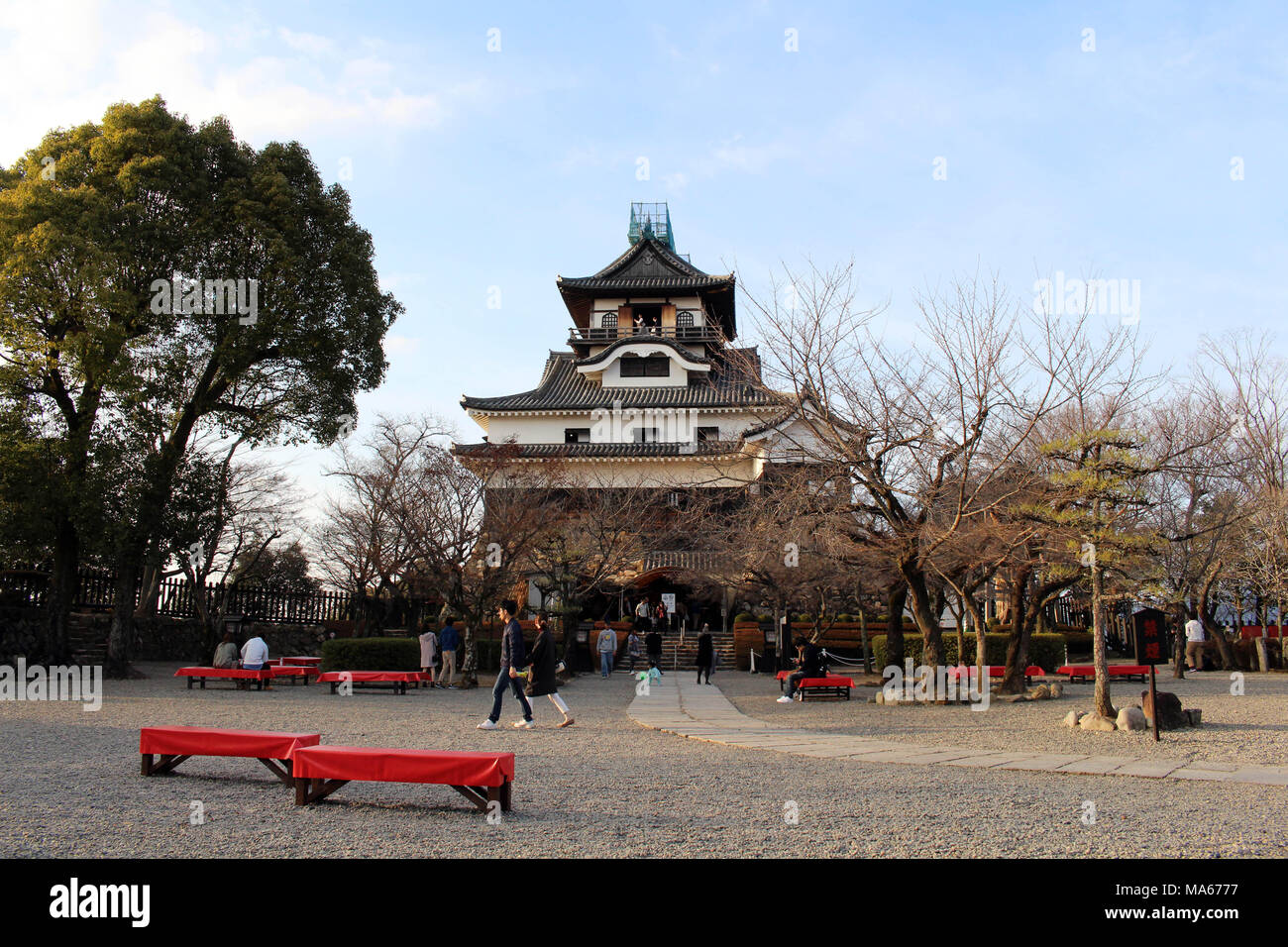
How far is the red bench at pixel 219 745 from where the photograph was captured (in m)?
7.43

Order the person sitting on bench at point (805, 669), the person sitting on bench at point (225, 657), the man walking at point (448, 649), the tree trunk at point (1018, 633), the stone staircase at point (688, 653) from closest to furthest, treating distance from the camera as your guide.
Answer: the tree trunk at point (1018, 633), the person sitting on bench at point (805, 669), the person sitting on bench at point (225, 657), the man walking at point (448, 649), the stone staircase at point (688, 653)

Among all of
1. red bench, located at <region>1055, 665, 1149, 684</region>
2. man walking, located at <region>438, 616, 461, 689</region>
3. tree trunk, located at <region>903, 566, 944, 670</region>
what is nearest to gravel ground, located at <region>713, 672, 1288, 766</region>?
red bench, located at <region>1055, 665, 1149, 684</region>

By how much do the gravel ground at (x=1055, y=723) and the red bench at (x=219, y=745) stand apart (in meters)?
7.50

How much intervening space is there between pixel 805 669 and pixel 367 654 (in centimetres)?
1020

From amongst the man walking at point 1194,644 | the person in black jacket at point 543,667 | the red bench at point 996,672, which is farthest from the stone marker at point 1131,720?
the man walking at point 1194,644

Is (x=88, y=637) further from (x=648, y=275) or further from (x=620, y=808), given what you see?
(x=648, y=275)

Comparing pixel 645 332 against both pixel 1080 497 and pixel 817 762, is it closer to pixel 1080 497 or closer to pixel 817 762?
pixel 1080 497

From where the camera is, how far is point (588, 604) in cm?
3931

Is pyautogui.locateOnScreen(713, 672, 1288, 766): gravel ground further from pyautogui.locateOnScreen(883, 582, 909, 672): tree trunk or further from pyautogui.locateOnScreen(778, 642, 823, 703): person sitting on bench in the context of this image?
pyautogui.locateOnScreen(883, 582, 909, 672): tree trunk

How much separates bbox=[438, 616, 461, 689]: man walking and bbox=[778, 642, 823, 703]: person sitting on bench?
7141 millimetres

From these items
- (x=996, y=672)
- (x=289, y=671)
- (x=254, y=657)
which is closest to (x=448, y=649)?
(x=289, y=671)

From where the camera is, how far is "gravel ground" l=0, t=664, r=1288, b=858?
18.8ft

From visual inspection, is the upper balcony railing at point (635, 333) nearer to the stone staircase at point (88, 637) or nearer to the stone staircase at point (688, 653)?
the stone staircase at point (688, 653)
